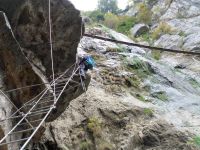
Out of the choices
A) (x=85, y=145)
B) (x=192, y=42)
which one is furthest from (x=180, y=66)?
(x=85, y=145)

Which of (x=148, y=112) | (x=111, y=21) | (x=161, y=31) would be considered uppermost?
(x=148, y=112)

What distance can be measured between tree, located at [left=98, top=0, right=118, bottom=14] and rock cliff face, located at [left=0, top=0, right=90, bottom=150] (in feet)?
134

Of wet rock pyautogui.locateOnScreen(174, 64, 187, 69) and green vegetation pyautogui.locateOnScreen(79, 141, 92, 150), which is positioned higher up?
green vegetation pyautogui.locateOnScreen(79, 141, 92, 150)

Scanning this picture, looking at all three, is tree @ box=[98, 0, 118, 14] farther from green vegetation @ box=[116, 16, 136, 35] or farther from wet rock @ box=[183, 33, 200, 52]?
wet rock @ box=[183, 33, 200, 52]

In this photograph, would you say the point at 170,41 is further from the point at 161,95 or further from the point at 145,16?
the point at 161,95

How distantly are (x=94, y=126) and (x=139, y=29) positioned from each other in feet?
58.5

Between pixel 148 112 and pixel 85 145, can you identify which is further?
pixel 148 112

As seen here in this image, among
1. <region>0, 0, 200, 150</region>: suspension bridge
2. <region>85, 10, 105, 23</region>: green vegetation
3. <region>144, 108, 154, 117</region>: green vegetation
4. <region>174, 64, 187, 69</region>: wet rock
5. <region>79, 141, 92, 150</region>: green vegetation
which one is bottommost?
<region>85, 10, 105, 23</region>: green vegetation

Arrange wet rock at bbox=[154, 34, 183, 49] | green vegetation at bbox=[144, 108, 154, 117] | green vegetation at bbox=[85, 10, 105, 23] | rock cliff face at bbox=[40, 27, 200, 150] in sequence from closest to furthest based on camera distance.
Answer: rock cliff face at bbox=[40, 27, 200, 150] < green vegetation at bbox=[144, 108, 154, 117] < wet rock at bbox=[154, 34, 183, 49] < green vegetation at bbox=[85, 10, 105, 23]

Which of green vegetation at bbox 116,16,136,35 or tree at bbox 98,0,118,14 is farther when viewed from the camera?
tree at bbox 98,0,118,14

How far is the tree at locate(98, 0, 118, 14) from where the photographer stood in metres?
48.6

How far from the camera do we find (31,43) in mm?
7066

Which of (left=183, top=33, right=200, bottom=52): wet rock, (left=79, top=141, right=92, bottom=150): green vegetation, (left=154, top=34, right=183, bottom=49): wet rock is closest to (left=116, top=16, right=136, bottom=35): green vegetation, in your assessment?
(left=154, top=34, right=183, bottom=49): wet rock

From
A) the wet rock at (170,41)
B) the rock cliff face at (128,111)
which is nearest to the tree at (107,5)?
the wet rock at (170,41)
